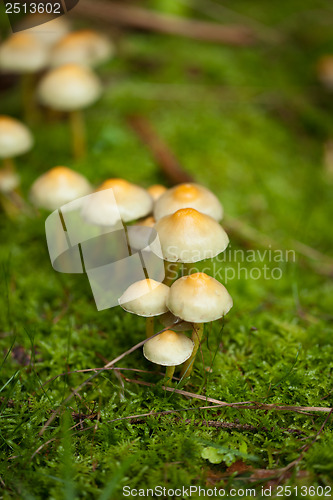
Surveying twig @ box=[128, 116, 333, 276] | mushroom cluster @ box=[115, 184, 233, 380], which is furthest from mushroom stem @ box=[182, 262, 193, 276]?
twig @ box=[128, 116, 333, 276]

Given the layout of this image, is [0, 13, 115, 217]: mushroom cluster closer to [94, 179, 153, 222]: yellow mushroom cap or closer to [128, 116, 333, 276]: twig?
[94, 179, 153, 222]: yellow mushroom cap

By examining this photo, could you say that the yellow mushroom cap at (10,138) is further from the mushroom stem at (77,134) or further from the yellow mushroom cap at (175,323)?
the yellow mushroom cap at (175,323)

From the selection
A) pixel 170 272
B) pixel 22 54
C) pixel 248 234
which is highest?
pixel 22 54

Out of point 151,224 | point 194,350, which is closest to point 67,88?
point 151,224

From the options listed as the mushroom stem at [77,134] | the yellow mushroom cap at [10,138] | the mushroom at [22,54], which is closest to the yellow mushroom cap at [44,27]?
the mushroom at [22,54]

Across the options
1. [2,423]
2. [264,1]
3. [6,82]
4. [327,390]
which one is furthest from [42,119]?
[264,1]

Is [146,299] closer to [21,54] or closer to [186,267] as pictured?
[186,267]

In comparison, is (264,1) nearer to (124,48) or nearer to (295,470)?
(124,48)
